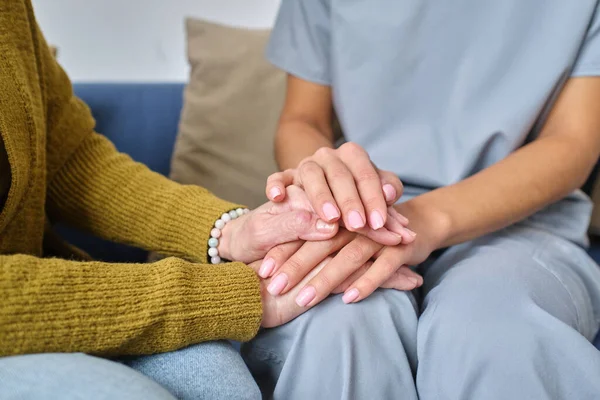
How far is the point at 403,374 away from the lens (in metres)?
0.60

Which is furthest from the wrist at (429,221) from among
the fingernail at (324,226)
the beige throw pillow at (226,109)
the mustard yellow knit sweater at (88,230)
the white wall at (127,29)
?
the white wall at (127,29)

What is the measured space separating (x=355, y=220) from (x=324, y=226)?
4cm

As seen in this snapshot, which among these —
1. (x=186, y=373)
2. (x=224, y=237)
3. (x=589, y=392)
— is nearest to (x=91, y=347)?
(x=186, y=373)

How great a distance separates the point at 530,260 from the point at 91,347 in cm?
53

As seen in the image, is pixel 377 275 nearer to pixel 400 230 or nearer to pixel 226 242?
pixel 400 230

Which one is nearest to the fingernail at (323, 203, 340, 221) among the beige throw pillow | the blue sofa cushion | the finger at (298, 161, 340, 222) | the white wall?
the finger at (298, 161, 340, 222)

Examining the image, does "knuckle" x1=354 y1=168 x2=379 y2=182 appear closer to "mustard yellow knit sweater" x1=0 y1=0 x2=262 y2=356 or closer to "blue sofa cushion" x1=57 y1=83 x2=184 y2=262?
"mustard yellow knit sweater" x1=0 y1=0 x2=262 y2=356

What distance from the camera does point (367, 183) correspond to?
0.64 m

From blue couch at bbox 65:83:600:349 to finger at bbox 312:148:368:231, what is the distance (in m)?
0.65

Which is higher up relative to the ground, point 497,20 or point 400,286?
point 497,20

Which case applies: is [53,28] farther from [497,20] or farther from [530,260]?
[530,260]

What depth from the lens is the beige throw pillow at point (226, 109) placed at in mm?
1185

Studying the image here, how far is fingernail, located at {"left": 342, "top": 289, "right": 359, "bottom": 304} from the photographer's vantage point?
611 mm

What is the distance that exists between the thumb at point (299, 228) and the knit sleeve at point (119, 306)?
7cm
